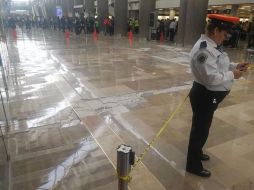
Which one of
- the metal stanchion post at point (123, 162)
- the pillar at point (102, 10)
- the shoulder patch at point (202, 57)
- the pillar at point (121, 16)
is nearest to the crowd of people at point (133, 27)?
the pillar at point (102, 10)

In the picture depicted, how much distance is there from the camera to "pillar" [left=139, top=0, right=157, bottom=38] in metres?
20.7

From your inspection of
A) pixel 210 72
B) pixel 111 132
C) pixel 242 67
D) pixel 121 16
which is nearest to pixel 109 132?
pixel 111 132

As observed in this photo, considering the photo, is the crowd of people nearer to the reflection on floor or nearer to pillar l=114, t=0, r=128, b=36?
pillar l=114, t=0, r=128, b=36

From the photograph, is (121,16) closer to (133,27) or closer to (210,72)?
(133,27)

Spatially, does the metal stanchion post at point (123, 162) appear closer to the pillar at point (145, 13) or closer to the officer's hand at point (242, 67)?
the officer's hand at point (242, 67)

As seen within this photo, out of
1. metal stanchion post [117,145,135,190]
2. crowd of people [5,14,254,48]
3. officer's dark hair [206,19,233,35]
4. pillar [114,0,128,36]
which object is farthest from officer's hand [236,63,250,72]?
pillar [114,0,128,36]

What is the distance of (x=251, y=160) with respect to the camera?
12.4 ft

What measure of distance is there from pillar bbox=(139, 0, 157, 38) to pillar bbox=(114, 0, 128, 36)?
4414 mm

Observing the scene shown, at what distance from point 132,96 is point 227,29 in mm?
3797

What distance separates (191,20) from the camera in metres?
16.3

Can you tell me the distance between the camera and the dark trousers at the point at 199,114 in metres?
2.98

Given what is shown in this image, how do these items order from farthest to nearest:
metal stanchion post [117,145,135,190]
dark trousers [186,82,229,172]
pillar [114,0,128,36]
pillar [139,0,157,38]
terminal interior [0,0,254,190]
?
1. pillar [114,0,128,36]
2. pillar [139,0,157,38]
3. terminal interior [0,0,254,190]
4. dark trousers [186,82,229,172]
5. metal stanchion post [117,145,135,190]

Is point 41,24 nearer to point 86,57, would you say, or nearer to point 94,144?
point 86,57

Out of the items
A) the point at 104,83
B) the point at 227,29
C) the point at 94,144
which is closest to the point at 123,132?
the point at 94,144
